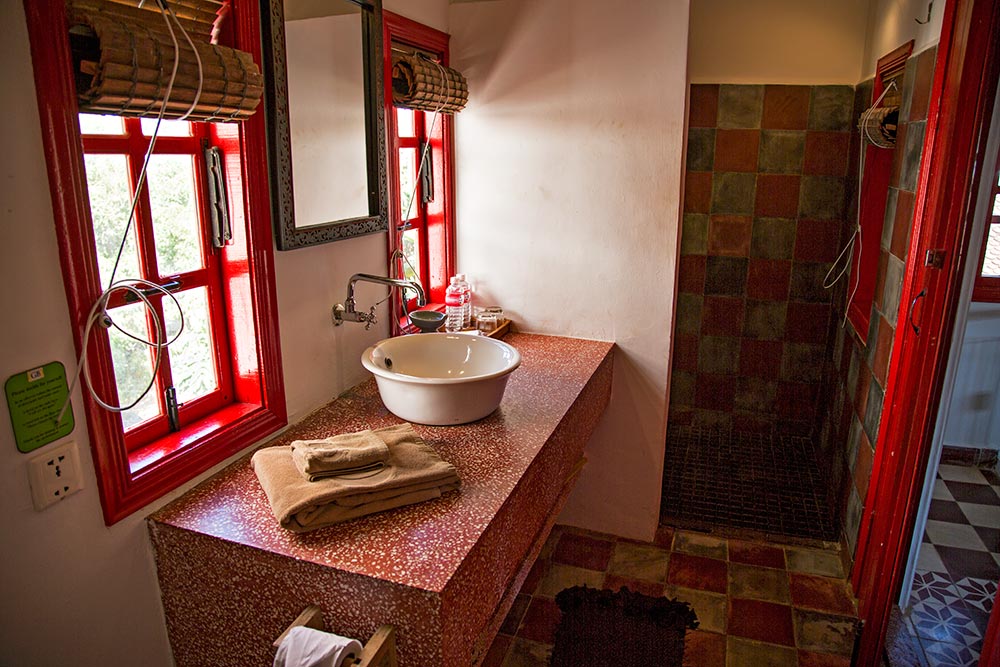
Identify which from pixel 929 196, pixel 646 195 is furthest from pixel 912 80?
pixel 646 195

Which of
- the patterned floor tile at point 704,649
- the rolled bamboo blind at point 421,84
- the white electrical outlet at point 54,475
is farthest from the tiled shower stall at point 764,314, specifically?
the white electrical outlet at point 54,475

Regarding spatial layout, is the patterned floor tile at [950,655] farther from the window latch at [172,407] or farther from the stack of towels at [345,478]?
the window latch at [172,407]

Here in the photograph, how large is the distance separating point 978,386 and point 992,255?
66cm

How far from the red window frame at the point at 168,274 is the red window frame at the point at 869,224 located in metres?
2.45

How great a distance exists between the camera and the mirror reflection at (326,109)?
70.1 inches

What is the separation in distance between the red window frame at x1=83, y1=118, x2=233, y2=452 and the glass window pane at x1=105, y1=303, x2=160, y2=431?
2cm

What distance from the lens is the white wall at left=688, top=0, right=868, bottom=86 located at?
331cm

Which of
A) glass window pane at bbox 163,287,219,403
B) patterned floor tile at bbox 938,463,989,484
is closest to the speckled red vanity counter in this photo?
glass window pane at bbox 163,287,219,403

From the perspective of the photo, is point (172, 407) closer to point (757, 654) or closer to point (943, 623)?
point (757, 654)

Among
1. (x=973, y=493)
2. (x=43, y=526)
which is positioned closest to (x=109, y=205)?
(x=43, y=526)

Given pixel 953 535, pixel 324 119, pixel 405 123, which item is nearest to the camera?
pixel 324 119

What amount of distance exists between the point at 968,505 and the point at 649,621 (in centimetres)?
180

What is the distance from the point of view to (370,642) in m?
1.22

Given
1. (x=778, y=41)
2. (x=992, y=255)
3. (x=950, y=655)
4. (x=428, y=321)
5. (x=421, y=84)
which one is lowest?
(x=950, y=655)
